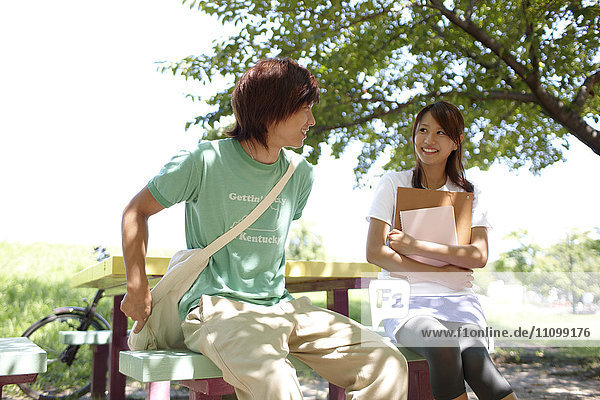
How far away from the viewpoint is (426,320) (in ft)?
7.22

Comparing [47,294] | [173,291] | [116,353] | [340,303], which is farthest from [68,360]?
[47,294]

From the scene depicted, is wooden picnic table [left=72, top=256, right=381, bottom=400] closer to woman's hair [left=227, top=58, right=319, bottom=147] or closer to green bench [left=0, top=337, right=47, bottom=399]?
green bench [left=0, top=337, right=47, bottom=399]

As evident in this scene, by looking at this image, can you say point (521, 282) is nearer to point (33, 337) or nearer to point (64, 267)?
point (33, 337)

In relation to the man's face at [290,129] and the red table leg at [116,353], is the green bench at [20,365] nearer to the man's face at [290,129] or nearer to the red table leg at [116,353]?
the man's face at [290,129]

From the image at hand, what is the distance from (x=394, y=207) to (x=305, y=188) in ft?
1.43

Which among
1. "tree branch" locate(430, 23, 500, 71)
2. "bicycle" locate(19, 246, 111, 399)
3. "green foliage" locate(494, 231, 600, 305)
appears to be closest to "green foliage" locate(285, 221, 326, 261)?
"green foliage" locate(494, 231, 600, 305)

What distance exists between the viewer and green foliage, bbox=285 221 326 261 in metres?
12.8

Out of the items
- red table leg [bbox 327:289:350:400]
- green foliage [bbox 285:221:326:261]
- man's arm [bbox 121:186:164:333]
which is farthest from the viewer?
green foliage [bbox 285:221:326:261]

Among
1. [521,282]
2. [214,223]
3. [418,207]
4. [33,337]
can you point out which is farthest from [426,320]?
[33,337]

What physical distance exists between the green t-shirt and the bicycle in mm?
3216

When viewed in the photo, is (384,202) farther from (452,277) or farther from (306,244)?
(306,244)

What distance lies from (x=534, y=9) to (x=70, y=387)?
223 inches

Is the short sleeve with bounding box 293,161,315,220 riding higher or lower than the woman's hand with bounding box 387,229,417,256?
higher

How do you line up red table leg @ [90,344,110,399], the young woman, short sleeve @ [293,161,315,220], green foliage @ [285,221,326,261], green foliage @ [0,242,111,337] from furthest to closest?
1. green foliage @ [285,221,326,261]
2. green foliage @ [0,242,111,337]
3. red table leg @ [90,344,110,399]
4. short sleeve @ [293,161,315,220]
5. the young woman
